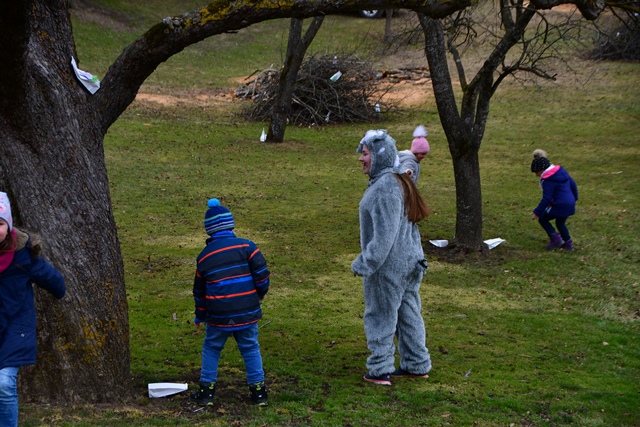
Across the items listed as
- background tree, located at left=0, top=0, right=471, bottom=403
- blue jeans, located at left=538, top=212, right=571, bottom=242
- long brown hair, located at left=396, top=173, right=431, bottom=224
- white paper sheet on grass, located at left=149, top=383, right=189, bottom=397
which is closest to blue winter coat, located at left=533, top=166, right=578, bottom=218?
blue jeans, located at left=538, top=212, right=571, bottom=242

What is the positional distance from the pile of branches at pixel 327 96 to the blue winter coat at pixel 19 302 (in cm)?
1821

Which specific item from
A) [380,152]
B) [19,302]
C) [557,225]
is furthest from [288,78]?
[19,302]

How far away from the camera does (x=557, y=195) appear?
11.4 metres

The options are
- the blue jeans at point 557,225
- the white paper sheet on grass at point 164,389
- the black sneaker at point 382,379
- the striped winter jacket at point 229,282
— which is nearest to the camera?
the striped winter jacket at point 229,282

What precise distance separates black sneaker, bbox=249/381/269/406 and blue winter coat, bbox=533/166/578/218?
7.02 m

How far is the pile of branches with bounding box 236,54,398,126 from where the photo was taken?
22.9 meters

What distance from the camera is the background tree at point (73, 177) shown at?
5109 mm

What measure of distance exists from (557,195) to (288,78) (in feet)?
33.0

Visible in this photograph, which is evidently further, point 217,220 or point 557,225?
point 557,225

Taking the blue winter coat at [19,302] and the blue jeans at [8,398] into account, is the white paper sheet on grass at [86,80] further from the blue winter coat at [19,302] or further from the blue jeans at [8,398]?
the blue jeans at [8,398]

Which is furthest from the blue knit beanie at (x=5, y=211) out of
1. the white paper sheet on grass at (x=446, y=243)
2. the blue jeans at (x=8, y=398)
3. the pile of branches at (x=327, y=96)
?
the pile of branches at (x=327, y=96)

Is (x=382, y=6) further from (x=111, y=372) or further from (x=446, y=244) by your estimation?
(x=446, y=244)

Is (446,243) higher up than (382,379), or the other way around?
(446,243)

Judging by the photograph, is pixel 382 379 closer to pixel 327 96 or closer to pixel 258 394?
pixel 258 394
